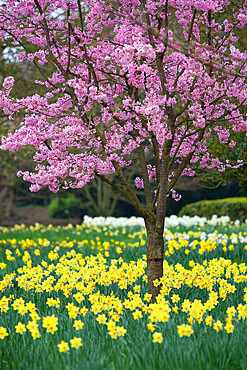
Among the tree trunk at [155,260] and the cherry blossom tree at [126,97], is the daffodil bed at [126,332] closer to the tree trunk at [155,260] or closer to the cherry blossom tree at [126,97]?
the tree trunk at [155,260]

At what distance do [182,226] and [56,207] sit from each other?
32.3 ft

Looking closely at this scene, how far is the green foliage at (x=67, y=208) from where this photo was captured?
17.2 m

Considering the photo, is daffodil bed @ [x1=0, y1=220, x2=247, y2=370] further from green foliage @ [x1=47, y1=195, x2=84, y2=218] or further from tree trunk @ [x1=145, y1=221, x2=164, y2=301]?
green foliage @ [x1=47, y1=195, x2=84, y2=218]

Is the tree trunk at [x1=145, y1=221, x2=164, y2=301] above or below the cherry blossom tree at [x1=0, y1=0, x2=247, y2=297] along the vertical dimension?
below

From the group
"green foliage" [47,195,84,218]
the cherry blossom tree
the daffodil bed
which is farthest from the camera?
"green foliage" [47,195,84,218]

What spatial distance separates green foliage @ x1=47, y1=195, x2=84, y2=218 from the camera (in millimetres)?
17197

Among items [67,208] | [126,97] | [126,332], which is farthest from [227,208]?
[126,332]

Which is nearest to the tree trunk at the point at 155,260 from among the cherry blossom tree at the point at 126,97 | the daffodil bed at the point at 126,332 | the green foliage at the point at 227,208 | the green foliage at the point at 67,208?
the cherry blossom tree at the point at 126,97

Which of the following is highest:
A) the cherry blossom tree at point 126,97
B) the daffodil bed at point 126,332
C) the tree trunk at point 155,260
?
the cherry blossom tree at point 126,97

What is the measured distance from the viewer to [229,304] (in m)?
3.63

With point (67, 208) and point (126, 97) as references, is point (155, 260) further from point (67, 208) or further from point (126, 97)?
point (67, 208)

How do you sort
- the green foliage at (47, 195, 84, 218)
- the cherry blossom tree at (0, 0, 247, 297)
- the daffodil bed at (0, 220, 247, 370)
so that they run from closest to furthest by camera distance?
1. the daffodil bed at (0, 220, 247, 370)
2. the cherry blossom tree at (0, 0, 247, 297)
3. the green foliage at (47, 195, 84, 218)

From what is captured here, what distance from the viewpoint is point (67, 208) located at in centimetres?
1794

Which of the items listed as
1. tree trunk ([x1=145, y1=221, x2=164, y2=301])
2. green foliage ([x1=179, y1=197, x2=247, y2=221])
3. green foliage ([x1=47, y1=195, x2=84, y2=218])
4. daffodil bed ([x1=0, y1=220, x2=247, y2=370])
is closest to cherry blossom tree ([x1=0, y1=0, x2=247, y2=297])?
tree trunk ([x1=145, y1=221, x2=164, y2=301])
